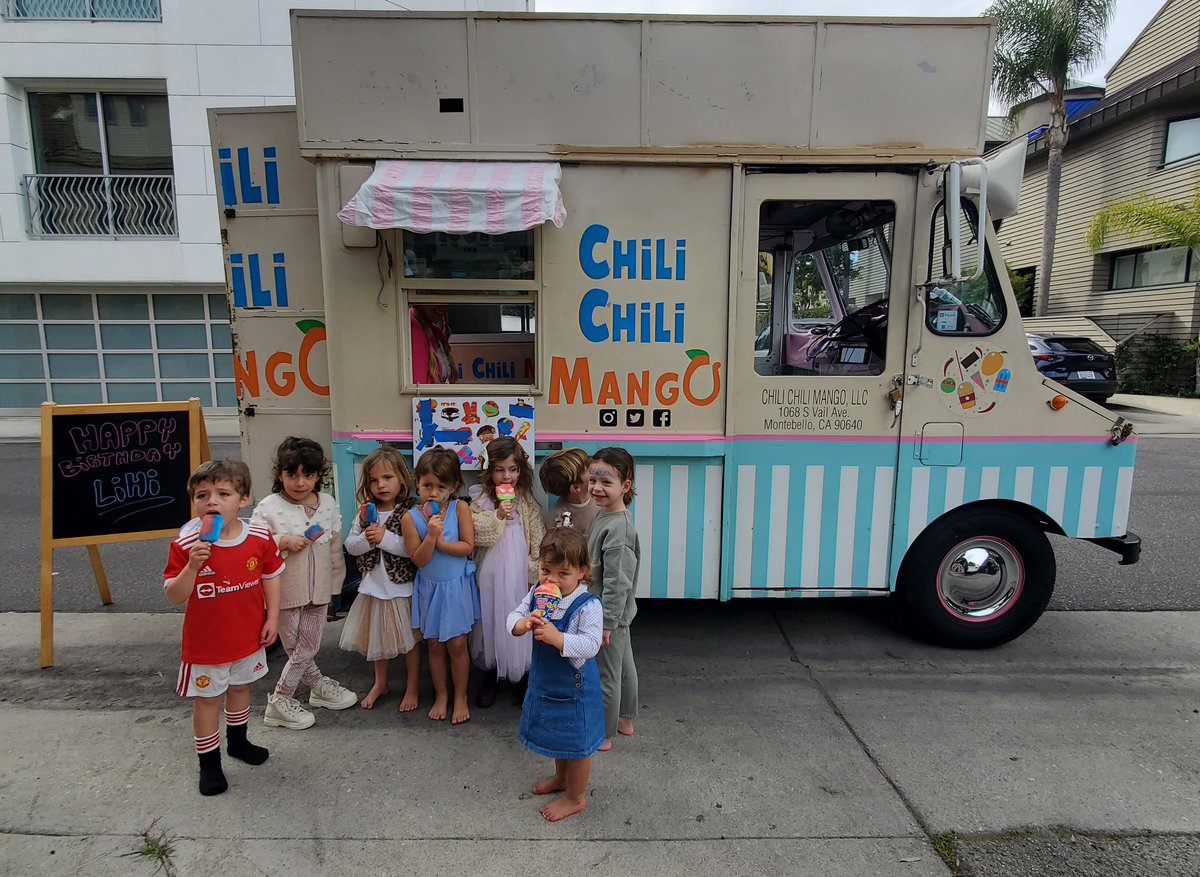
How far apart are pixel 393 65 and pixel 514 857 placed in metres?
3.55

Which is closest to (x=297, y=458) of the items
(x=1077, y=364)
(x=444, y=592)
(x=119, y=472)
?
(x=444, y=592)

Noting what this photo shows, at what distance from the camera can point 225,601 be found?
2.74 meters

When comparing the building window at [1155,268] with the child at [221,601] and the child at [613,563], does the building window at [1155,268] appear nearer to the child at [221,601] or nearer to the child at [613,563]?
the child at [613,563]

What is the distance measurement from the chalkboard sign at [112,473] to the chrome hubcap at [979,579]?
4.47m

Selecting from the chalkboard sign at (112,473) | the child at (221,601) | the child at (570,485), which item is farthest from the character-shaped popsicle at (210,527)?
the chalkboard sign at (112,473)

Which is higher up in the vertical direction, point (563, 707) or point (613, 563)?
point (613, 563)

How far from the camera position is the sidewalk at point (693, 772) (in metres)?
2.54

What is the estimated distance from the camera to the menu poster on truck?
3719 millimetres

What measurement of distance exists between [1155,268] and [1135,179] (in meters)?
2.42

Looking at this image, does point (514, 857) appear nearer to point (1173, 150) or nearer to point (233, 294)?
point (233, 294)

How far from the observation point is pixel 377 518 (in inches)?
130

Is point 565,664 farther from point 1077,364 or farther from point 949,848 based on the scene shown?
point 1077,364

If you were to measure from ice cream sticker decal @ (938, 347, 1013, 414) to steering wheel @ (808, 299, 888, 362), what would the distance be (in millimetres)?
355

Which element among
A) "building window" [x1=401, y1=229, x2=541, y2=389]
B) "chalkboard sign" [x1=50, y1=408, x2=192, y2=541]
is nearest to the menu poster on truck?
"building window" [x1=401, y1=229, x2=541, y2=389]
